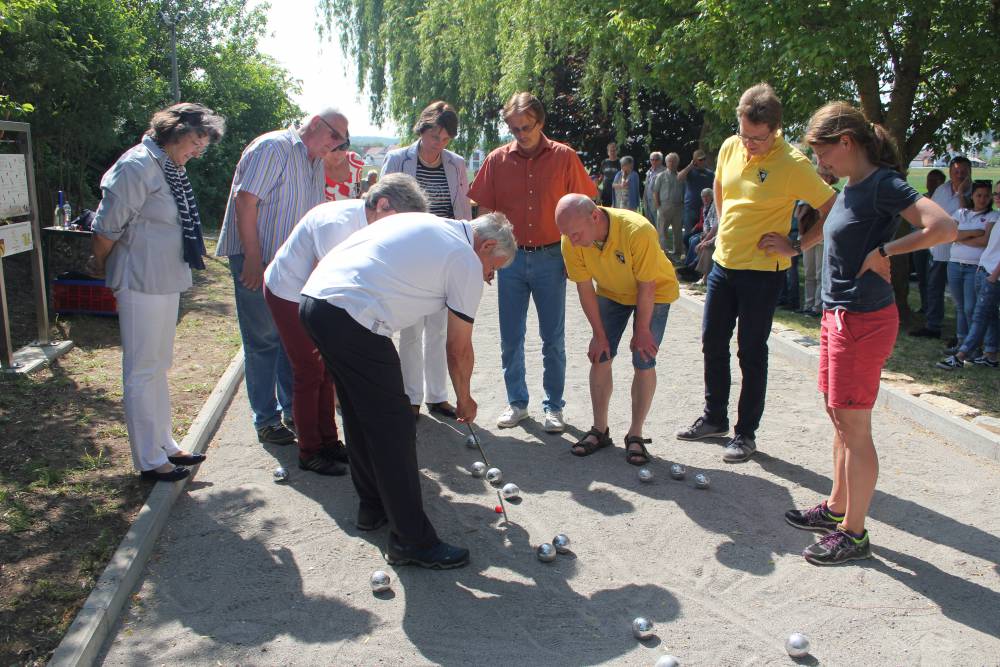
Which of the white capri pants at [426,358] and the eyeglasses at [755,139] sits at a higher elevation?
the eyeglasses at [755,139]

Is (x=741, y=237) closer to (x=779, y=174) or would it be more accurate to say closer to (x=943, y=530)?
(x=779, y=174)

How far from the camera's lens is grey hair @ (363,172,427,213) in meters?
3.99

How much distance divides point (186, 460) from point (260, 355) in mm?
827

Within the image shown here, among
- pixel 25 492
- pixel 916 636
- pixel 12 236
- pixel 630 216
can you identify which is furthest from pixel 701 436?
pixel 12 236

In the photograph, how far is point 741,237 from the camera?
504cm

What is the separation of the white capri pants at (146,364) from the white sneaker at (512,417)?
2227 mm

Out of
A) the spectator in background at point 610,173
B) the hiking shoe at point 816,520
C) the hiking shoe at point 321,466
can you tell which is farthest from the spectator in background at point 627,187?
the hiking shoe at point 816,520

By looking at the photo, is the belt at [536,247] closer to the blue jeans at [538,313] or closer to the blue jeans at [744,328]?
the blue jeans at [538,313]

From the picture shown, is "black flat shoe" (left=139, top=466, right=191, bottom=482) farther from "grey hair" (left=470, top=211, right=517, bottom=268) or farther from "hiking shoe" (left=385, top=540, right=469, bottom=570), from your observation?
Answer: "grey hair" (left=470, top=211, right=517, bottom=268)

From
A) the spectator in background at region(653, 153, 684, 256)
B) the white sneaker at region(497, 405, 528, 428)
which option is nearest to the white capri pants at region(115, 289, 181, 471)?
the white sneaker at region(497, 405, 528, 428)

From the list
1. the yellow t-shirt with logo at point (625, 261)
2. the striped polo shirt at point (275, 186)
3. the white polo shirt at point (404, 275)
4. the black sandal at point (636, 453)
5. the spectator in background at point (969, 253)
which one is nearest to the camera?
the white polo shirt at point (404, 275)

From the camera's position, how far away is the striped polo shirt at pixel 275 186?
5.01 metres

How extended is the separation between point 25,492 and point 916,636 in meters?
4.42

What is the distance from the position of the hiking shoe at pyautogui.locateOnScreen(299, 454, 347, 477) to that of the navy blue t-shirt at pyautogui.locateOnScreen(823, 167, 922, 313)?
286 cm
